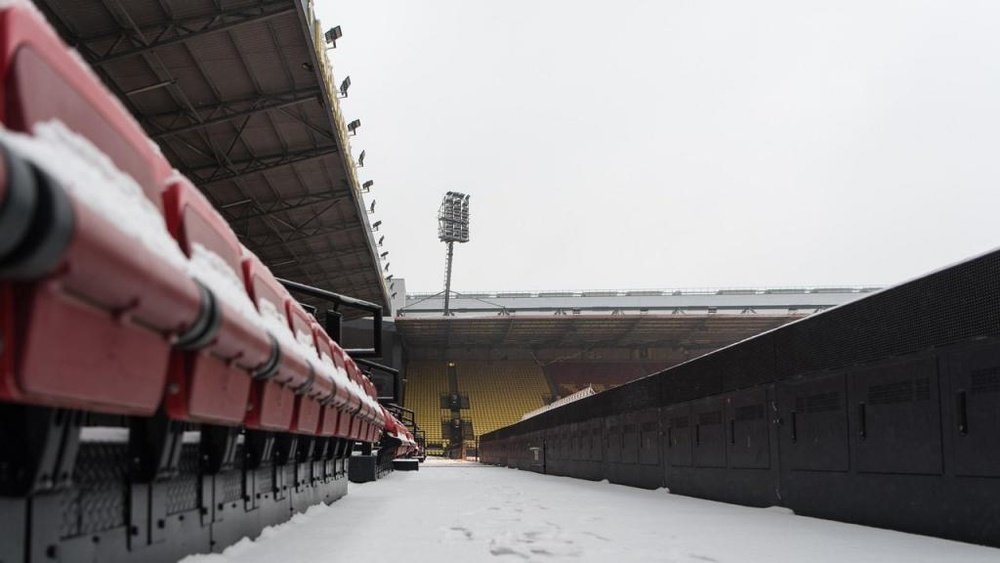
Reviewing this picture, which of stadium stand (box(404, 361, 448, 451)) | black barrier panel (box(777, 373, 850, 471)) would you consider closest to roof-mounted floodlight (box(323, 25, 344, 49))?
black barrier panel (box(777, 373, 850, 471))

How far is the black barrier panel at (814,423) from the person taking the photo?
6125 mm

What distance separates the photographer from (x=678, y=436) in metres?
10.0

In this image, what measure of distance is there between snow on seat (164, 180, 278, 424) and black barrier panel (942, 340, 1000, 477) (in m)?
3.78

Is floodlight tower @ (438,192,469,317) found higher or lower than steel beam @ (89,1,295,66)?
higher

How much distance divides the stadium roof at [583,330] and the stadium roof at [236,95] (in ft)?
67.0

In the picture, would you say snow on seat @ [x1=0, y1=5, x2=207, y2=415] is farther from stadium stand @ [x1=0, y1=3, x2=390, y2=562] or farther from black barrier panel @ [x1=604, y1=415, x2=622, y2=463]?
black barrier panel @ [x1=604, y1=415, x2=622, y2=463]

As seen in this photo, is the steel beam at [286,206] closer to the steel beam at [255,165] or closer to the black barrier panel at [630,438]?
the steel beam at [255,165]

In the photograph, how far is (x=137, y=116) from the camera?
13.1 meters

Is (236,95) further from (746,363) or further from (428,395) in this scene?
(428,395)

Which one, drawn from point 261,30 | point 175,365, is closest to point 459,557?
point 175,365

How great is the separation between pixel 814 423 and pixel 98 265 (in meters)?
6.01

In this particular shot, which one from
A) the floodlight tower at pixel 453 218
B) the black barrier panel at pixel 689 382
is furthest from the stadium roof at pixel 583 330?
the black barrier panel at pixel 689 382

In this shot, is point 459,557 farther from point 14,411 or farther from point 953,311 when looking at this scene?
point 953,311

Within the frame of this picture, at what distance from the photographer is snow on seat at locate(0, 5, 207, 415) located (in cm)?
152
